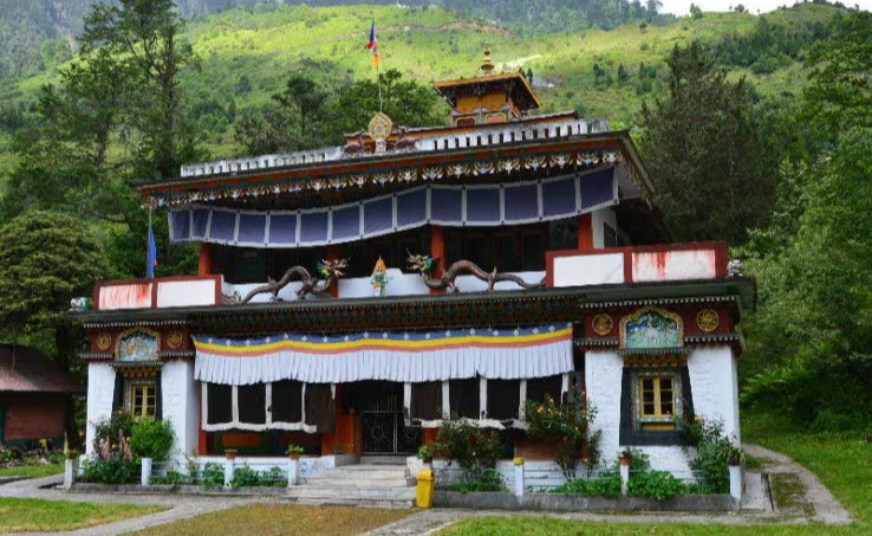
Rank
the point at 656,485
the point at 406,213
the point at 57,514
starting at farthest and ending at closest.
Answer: the point at 406,213
the point at 57,514
the point at 656,485

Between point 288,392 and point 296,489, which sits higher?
point 288,392

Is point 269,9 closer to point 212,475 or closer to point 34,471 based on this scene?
point 34,471

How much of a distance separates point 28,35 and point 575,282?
6545 inches

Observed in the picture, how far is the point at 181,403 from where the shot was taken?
66.7ft

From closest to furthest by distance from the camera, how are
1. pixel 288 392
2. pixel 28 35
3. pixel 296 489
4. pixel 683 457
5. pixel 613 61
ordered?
pixel 683 457 < pixel 296 489 < pixel 288 392 < pixel 613 61 < pixel 28 35

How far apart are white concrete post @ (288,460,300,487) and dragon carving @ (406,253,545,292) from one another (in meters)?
4.70

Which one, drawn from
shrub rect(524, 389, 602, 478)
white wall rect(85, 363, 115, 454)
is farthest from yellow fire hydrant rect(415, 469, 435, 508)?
white wall rect(85, 363, 115, 454)

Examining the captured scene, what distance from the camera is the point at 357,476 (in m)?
18.7

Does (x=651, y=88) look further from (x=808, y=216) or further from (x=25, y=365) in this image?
(x=25, y=365)

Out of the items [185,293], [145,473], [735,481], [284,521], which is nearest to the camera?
[284,521]

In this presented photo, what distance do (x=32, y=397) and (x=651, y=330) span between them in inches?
753

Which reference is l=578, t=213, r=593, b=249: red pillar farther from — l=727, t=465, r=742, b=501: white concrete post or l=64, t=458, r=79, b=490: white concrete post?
l=64, t=458, r=79, b=490: white concrete post

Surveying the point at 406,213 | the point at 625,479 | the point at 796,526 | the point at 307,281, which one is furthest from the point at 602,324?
the point at 307,281

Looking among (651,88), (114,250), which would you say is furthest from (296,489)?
(651,88)
